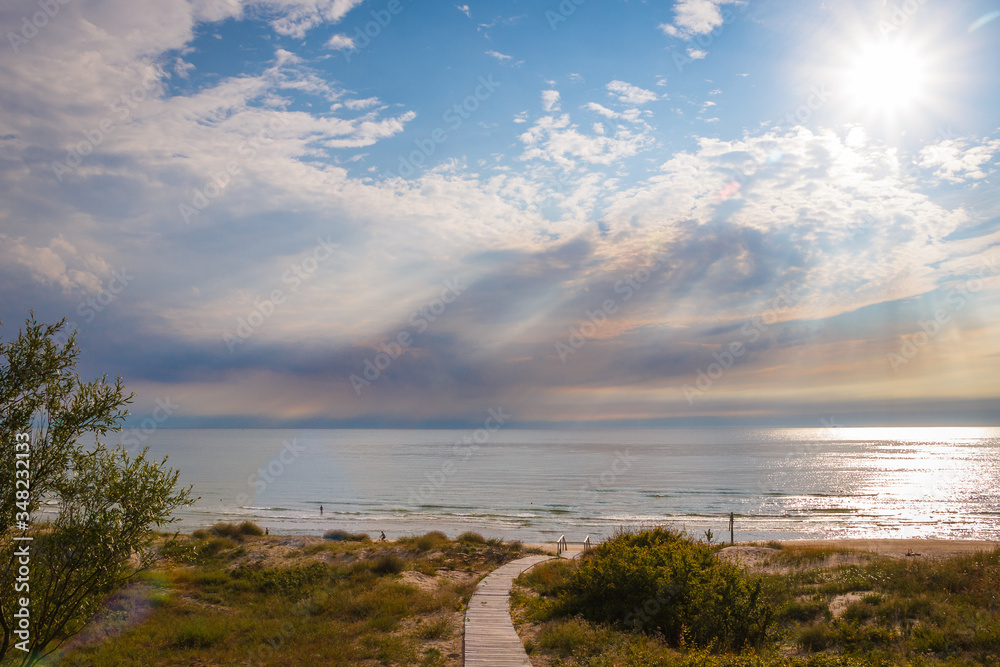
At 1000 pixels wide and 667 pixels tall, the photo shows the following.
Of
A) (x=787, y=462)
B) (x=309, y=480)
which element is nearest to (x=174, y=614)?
(x=309, y=480)

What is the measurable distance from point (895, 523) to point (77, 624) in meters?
61.4

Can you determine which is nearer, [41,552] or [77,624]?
[41,552]

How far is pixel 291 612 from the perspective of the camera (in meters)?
17.0

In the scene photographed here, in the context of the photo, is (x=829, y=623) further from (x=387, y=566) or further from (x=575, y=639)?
(x=387, y=566)

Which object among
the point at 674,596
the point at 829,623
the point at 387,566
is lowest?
the point at 387,566

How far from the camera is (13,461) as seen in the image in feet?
24.0

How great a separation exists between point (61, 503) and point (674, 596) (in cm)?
1303

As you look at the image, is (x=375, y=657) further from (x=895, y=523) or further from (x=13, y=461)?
(x=895, y=523)

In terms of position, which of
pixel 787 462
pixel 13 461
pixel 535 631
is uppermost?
pixel 13 461

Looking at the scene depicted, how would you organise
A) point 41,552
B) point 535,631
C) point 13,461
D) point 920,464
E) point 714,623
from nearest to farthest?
point 13,461, point 41,552, point 714,623, point 535,631, point 920,464

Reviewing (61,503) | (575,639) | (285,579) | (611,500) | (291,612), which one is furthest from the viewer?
(611,500)

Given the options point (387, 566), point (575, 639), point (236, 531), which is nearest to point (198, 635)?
point (575, 639)

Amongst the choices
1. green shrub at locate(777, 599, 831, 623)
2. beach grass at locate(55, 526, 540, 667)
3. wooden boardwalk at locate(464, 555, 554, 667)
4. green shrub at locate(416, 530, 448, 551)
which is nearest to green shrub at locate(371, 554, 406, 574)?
beach grass at locate(55, 526, 540, 667)

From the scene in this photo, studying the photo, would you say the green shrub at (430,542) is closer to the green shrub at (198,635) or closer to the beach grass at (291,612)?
the beach grass at (291,612)
